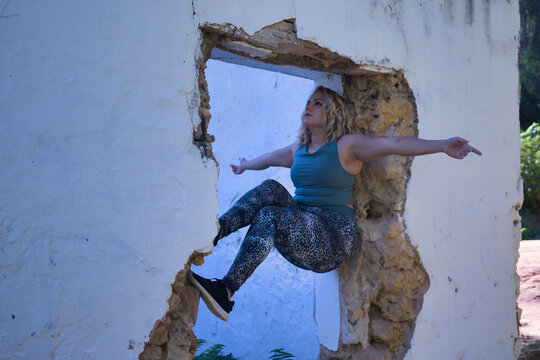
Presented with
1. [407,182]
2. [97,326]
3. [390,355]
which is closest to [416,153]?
[407,182]

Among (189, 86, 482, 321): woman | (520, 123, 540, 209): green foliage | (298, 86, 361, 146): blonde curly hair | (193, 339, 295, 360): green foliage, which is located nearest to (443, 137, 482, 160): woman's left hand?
(189, 86, 482, 321): woman

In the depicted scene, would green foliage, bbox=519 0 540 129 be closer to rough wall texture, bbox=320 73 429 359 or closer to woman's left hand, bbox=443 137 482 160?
rough wall texture, bbox=320 73 429 359

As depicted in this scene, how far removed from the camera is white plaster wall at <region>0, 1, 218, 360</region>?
2.35 metres

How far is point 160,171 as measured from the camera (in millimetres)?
2668

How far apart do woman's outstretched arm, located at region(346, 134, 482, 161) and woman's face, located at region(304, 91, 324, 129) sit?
0.22 metres

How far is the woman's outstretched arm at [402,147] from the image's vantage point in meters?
3.17

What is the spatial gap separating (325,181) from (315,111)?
43cm

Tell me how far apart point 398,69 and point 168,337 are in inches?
82.6

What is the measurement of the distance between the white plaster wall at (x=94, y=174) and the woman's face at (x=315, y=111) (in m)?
1.11

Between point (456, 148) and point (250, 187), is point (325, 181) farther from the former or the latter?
point (250, 187)

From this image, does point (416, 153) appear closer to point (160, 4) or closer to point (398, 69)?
point (398, 69)

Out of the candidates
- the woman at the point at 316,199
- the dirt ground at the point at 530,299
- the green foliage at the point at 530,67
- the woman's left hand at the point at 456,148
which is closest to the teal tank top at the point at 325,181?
the woman at the point at 316,199

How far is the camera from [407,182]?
380 centimetres

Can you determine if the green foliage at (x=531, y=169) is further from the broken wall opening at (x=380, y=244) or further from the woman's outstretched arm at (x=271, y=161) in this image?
the woman's outstretched arm at (x=271, y=161)
